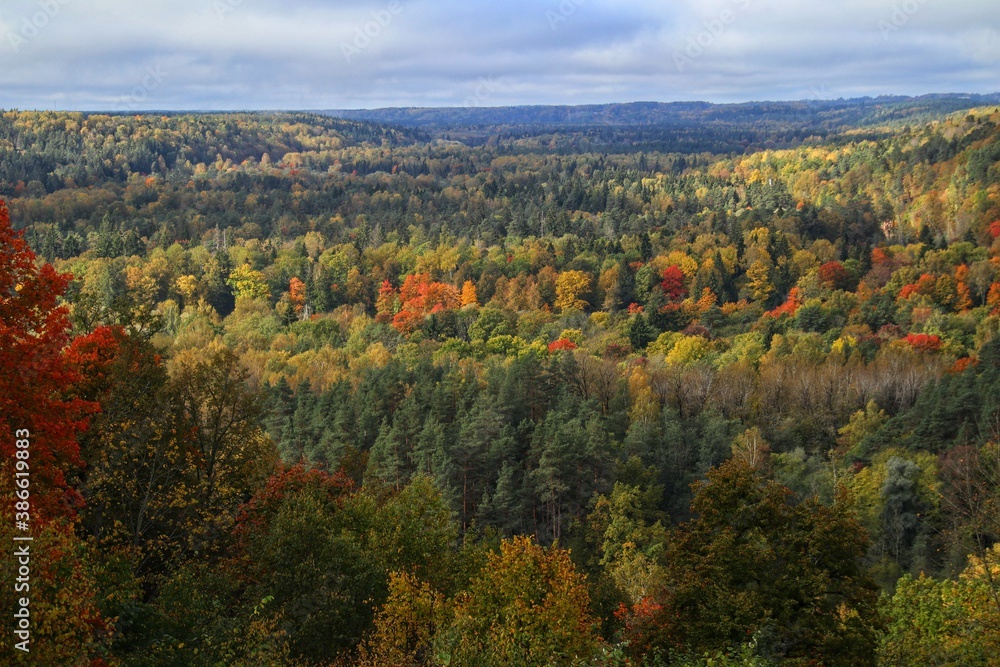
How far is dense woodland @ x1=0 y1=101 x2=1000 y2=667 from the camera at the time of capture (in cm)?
1897

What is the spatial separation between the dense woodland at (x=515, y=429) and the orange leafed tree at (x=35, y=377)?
0.08 meters

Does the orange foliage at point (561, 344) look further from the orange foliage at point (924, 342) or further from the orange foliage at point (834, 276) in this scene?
the orange foliage at point (834, 276)

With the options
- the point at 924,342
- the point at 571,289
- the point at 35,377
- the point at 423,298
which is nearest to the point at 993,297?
the point at 924,342

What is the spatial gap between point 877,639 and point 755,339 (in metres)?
82.7

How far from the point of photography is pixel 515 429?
207 ft

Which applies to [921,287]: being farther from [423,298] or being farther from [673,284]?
[423,298]

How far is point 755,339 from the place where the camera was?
101 m

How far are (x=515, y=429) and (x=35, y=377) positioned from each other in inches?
1830

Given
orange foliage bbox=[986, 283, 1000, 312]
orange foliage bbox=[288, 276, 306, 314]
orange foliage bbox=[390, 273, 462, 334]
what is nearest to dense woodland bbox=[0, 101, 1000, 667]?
orange foliage bbox=[288, 276, 306, 314]

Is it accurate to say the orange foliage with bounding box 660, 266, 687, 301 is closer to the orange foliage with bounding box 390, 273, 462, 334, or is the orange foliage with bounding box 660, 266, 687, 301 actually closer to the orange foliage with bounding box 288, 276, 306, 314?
the orange foliage with bounding box 390, 273, 462, 334

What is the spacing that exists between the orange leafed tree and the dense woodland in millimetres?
78

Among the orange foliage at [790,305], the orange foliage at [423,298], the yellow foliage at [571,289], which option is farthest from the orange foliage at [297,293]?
the orange foliage at [790,305]

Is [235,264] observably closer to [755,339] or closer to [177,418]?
[755,339]

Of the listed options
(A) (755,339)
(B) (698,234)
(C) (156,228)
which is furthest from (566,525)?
(C) (156,228)
